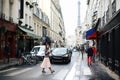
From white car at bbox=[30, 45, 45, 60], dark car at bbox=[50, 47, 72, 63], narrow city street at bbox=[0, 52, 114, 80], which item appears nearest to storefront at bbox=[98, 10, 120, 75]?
narrow city street at bbox=[0, 52, 114, 80]

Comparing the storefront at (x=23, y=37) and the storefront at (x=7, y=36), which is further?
the storefront at (x=23, y=37)

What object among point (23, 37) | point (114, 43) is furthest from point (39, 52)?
point (114, 43)

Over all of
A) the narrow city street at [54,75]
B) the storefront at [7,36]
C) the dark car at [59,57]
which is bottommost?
the narrow city street at [54,75]

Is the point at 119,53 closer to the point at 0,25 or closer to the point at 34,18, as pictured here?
the point at 0,25

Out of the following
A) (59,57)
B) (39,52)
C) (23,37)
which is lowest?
(59,57)

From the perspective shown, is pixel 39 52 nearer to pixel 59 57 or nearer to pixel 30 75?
pixel 59 57

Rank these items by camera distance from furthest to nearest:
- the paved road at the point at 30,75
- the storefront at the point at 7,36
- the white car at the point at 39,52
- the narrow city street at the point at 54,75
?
the white car at the point at 39,52 < the storefront at the point at 7,36 < the narrow city street at the point at 54,75 < the paved road at the point at 30,75

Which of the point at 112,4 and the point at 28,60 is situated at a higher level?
the point at 112,4

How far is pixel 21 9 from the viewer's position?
37.3m

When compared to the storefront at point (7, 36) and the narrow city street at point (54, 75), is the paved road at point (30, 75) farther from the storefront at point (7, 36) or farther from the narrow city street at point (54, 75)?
the storefront at point (7, 36)

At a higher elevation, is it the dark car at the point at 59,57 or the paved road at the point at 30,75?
the dark car at the point at 59,57

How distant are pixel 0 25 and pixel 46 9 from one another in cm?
4681

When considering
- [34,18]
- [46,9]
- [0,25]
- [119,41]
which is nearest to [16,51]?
[0,25]

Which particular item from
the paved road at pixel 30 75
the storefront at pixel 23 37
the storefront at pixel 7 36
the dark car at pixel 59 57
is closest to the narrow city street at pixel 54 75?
the paved road at pixel 30 75
